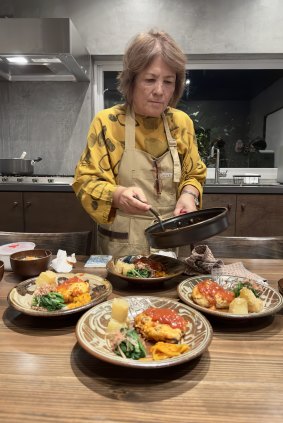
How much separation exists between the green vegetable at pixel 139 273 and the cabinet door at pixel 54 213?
1851mm

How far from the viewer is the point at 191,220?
3.79 feet

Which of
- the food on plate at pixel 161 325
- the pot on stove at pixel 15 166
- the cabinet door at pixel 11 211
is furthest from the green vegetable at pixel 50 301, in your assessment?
the pot on stove at pixel 15 166

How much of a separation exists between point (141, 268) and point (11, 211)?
2097 millimetres

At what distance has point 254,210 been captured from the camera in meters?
2.85

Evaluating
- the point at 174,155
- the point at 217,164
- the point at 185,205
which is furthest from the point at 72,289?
the point at 217,164

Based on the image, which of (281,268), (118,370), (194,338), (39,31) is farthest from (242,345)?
(39,31)

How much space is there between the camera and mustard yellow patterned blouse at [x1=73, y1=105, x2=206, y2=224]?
145cm

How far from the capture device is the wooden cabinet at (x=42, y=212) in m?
2.91

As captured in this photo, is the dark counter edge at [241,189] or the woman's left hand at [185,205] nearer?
the woman's left hand at [185,205]

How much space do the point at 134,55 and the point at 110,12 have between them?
2.10 metres

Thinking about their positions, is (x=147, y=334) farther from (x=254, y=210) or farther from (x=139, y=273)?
(x=254, y=210)

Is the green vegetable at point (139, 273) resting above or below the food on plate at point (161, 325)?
above

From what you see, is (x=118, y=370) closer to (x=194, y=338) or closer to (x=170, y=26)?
(x=194, y=338)

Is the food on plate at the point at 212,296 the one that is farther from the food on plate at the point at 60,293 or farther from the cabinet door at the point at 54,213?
the cabinet door at the point at 54,213
